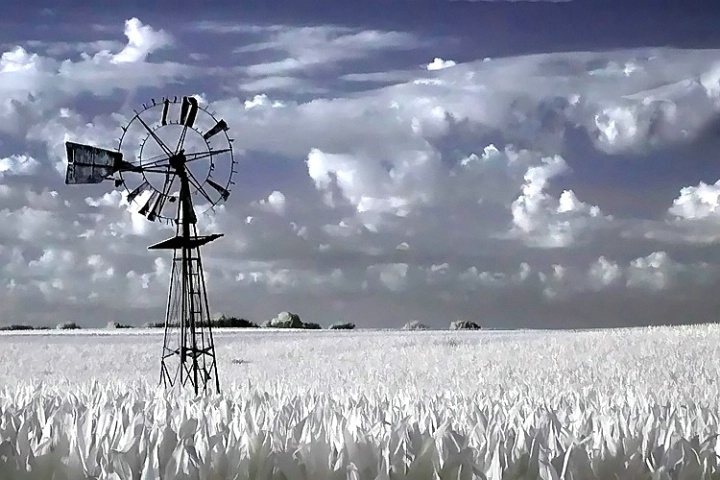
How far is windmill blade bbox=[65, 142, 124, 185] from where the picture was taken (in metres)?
5.97

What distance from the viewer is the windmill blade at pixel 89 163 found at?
5.97 meters

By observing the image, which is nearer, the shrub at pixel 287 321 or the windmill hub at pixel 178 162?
the windmill hub at pixel 178 162

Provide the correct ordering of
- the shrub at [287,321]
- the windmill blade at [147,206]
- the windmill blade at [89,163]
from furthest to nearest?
1. the shrub at [287,321]
2. the windmill blade at [147,206]
3. the windmill blade at [89,163]

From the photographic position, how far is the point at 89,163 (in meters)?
6.04

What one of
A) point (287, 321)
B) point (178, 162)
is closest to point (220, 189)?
point (178, 162)

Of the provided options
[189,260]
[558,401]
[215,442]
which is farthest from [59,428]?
[189,260]

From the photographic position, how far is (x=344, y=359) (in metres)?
9.96

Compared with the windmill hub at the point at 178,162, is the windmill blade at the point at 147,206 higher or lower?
lower

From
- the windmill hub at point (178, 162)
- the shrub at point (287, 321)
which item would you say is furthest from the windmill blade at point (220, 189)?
the shrub at point (287, 321)

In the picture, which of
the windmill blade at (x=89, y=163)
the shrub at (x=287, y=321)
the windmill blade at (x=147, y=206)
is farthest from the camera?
the shrub at (x=287, y=321)

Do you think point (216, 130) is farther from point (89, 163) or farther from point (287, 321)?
point (287, 321)

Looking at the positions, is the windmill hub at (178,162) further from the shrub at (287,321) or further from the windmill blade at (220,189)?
the shrub at (287,321)

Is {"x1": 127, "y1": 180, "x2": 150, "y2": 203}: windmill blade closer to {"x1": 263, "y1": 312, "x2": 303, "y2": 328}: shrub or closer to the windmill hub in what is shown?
the windmill hub

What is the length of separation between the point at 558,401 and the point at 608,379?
3.78 meters
